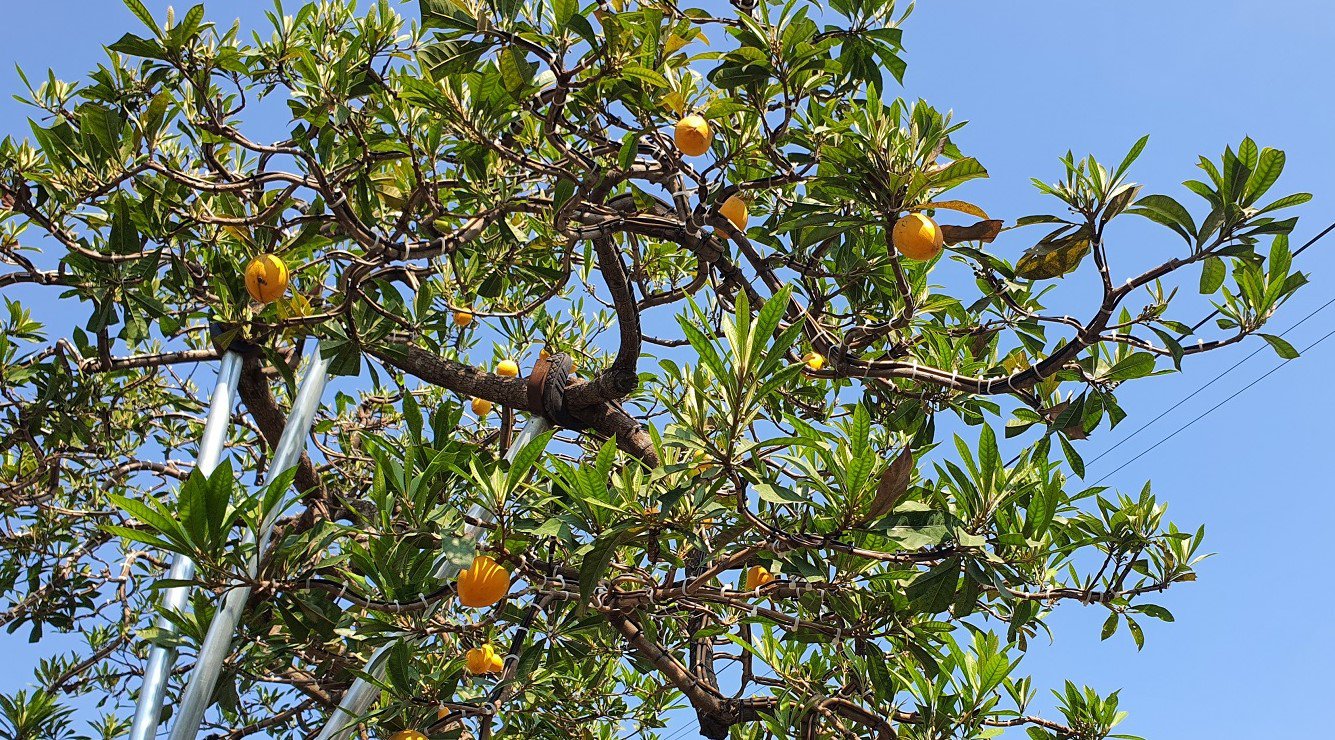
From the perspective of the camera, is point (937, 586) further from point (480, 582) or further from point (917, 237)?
point (480, 582)

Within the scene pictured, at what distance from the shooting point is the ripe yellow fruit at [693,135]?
6.42ft

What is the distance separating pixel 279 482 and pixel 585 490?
0.46 m

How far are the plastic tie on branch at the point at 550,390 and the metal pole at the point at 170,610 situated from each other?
738 millimetres

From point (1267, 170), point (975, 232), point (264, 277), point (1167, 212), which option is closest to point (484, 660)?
point (264, 277)

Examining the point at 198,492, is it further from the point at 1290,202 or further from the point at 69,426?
the point at 69,426

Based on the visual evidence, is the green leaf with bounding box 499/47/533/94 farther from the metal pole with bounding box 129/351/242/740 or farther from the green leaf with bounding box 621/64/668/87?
the metal pole with bounding box 129/351/242/740

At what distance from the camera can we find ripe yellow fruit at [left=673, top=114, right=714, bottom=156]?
6.42 feet

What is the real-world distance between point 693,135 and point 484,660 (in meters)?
1.20

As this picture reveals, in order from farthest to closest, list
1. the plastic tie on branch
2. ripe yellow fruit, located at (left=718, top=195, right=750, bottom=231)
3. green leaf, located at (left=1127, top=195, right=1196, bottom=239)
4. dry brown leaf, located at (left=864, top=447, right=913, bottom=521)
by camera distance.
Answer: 1. the plastic tie on branch
2. ripe yellow fruit, located at (left=718, top=195, right=750, bottom=231)
3. green leaf, located at (left=1127, top=195, right=1196, bottom=239)
4. dry brown leaf, located at (left=864, top=447, right=913, bottom=521)

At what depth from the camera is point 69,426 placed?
293 centimetres

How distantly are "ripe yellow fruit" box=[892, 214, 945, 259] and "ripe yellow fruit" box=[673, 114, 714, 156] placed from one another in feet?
1.69

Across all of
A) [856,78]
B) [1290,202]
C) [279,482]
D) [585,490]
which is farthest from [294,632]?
[1290,202]

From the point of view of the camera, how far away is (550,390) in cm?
252

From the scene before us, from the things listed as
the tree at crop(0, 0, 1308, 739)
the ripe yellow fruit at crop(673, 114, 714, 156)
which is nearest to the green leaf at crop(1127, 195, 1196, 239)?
the tree at crop(0, 0, 1308, 739)
